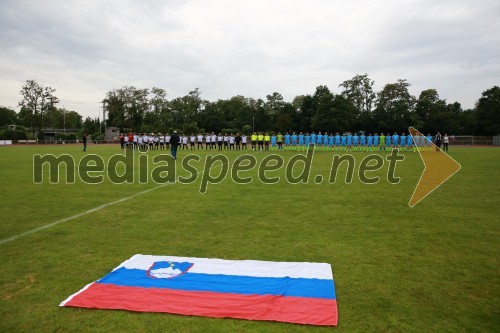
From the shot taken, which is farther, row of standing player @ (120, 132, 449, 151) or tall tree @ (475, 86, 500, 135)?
tall tree @ (475, 86, 500, 135)

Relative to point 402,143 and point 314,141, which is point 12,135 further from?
point 402,143

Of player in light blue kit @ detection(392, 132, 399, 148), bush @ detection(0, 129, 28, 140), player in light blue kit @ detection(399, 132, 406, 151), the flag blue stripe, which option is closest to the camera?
the flag blue stripe

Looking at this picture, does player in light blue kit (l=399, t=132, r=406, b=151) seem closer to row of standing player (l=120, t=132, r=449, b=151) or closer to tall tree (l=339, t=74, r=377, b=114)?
row of standing player (l=120, t=132, r=449, b=151)

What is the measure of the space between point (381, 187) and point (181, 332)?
10548 millimetres

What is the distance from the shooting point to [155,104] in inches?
3725

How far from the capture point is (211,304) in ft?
12.5

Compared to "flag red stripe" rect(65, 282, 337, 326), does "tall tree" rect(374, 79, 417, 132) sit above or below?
above

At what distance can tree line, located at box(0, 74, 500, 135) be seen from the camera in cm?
6956

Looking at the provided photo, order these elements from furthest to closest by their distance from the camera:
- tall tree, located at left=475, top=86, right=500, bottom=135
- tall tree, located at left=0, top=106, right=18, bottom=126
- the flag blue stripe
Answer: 1. tall tree, located at left=0, top=106, right=18, bottom=126
2. tall tree, located at left=475, top=86, right=500, bottom=135
3. the flag blue stripe

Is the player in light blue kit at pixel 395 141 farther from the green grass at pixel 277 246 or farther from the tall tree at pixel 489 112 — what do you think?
the tall tree at pixel 489 112

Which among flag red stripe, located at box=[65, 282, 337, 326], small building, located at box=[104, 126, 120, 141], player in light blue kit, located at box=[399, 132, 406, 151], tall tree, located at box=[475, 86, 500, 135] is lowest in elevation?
flag red stripe, located at box=[65, 282, 337, 326]

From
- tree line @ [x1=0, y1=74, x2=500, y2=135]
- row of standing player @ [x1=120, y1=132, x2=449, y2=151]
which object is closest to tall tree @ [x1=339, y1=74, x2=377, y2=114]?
tree line @ [x1=0, y1=74, x2=500, y2=135]

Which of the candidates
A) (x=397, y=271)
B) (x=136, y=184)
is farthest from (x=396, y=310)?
(x=136, y=184)

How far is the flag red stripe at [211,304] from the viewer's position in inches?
142
